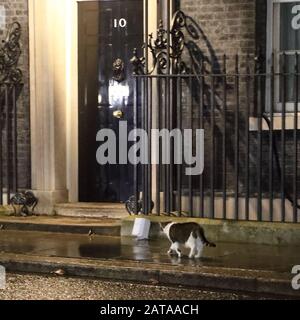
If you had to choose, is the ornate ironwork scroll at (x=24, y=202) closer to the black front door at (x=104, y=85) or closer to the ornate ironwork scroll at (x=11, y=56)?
the black front door at (x=104, y=85)

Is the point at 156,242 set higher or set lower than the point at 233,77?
lower

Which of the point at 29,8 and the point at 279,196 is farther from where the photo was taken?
the point at 29,8

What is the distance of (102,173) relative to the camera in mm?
11430

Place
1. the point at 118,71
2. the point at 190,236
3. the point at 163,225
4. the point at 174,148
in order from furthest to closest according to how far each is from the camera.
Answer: the point at 118,71, the point at 174,148, the point at 163,225, the point at 190,236

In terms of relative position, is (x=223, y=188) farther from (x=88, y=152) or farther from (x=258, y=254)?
(x=88, y=152)

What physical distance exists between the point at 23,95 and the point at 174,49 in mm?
2593

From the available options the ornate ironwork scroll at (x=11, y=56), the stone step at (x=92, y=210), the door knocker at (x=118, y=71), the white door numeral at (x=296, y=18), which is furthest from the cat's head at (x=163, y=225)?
the ornate ironwork scroll at (x=11, y=56)

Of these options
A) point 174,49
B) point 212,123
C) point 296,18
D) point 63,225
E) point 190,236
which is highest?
point 296,18

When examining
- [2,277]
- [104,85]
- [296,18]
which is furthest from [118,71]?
[2,277]

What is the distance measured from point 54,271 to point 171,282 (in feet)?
4.43

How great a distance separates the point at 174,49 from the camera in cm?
1010

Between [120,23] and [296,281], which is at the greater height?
[120,23]

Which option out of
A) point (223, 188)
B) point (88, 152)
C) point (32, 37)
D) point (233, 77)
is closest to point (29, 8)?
point (32, 37)

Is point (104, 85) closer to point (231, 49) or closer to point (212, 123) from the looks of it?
point (231, 49)
